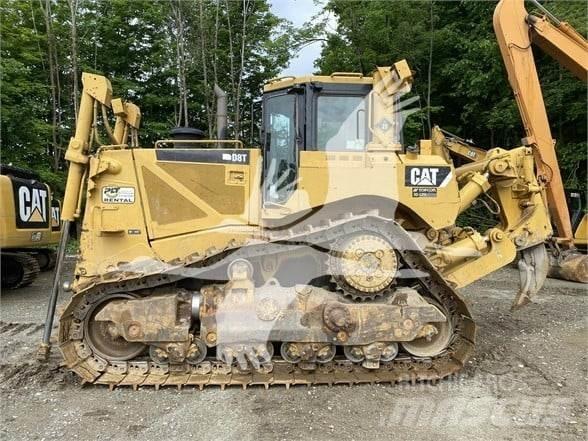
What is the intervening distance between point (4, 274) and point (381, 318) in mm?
7585

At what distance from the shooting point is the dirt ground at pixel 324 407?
3.73 meters

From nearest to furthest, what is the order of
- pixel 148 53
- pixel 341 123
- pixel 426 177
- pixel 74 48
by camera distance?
pixel 426 177
pixel 341 123
pixel 74 48
pixel 148 53

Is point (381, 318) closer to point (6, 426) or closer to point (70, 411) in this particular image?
point (70, 411)

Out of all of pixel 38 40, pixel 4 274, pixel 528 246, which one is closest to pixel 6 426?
pixel 528 246

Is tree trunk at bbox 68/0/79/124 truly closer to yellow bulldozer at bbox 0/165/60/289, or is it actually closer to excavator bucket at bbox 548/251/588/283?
yellow bulldozer at bbox 0/165/60/289

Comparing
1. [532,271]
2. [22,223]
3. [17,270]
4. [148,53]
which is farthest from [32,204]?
[148,53]

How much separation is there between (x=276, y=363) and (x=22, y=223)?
6.09 meters

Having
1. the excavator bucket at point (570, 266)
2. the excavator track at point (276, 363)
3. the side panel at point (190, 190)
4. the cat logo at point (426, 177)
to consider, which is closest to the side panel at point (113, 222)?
the side panel at point (190, 190)

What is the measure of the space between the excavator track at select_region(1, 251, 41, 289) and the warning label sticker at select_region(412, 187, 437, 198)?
737 centimetres

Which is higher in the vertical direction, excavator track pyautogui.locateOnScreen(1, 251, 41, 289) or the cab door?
the cab door

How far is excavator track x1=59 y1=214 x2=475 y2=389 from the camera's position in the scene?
4.57m

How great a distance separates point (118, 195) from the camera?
5191mm

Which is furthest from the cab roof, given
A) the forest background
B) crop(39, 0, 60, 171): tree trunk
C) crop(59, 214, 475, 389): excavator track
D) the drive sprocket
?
crop(39, 0, 60, 171): tree trunk

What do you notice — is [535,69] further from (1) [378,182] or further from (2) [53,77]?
(2) [53,77]
